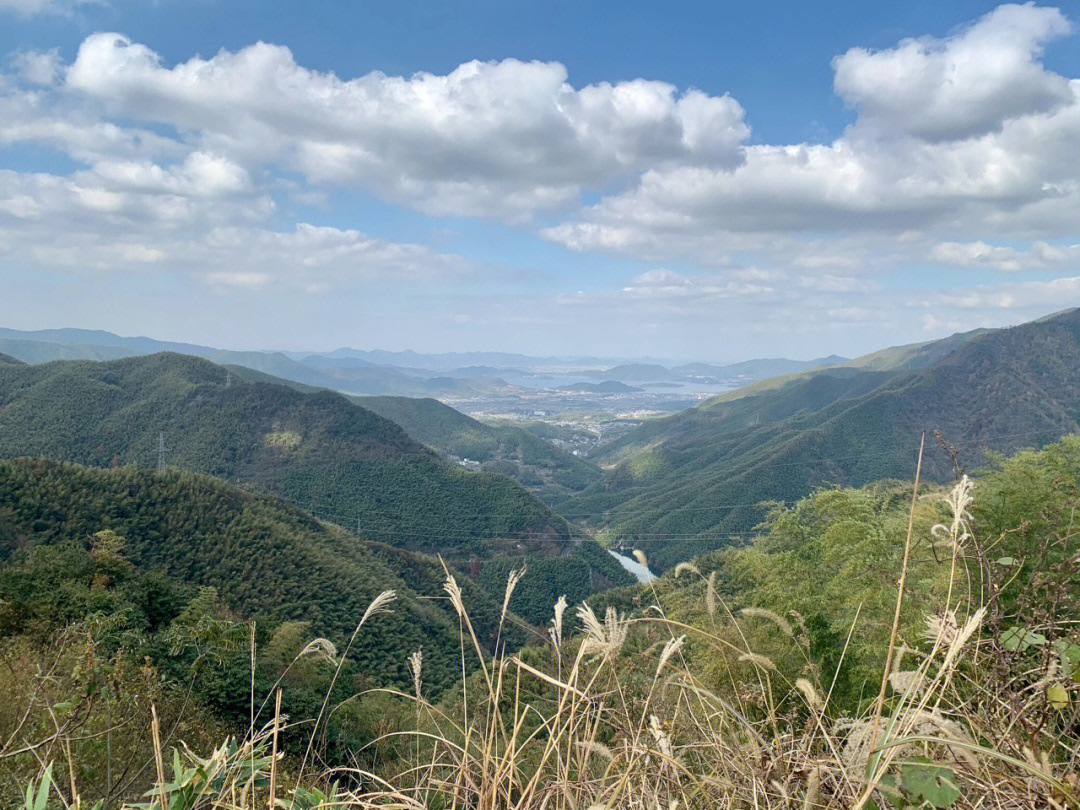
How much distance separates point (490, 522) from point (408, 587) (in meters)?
38.6

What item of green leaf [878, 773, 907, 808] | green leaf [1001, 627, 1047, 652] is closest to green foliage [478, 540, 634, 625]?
green leaf [1001, 627, 1047, 652]

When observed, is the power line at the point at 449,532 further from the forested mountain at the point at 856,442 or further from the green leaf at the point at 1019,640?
the green leaf at the point at 1019,640

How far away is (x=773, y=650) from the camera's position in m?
11.6

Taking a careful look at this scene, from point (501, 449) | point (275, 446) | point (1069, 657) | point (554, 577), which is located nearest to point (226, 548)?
point (1069, 657)

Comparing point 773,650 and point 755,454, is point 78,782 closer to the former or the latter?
point 773,650

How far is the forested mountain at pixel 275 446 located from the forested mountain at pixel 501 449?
5748 cm

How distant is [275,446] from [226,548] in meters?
61.4

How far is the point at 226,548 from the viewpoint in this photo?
1356 inches

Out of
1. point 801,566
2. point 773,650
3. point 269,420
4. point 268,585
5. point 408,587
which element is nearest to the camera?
point 773,650

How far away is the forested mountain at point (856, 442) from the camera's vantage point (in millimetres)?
96188

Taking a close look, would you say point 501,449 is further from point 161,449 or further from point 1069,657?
point 1069,657

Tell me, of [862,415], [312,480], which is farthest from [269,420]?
[862,415]

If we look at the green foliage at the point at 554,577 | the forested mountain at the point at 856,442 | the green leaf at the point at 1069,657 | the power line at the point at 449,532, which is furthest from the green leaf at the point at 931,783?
the forested mountain at the point at 856,442

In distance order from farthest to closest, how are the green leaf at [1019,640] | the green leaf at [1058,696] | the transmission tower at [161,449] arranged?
the transmission tower at [161,449] → the green leaf at [1019,640] → the green leaf at [1058,696]
